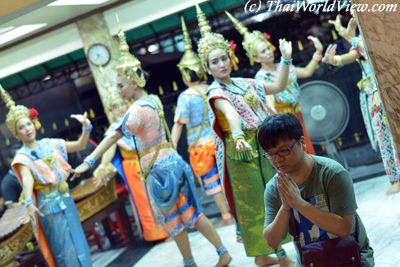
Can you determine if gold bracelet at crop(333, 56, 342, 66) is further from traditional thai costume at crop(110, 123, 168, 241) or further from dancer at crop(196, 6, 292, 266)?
traditional thai costume at crop(110, 123, 168, 241)

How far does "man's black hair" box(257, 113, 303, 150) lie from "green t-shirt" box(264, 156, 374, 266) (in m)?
0.15

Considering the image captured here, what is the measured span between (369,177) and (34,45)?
3.76 metres

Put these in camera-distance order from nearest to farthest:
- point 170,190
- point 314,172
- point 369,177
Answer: point 314,172 < point 170,190 < point 369,177

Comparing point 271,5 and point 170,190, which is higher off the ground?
point 271,5

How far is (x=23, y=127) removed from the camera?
4051 mm

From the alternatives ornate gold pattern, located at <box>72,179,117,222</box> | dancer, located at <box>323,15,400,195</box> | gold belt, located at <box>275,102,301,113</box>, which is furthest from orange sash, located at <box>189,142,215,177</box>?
dancer, located at <box>323,15,400,195</box>

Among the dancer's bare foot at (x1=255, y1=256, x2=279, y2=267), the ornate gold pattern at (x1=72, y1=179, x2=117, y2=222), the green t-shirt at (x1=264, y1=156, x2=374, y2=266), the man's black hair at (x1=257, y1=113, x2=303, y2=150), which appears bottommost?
the dancer's bare foot at (x1=255, y1=256, x2=279, y2=267)

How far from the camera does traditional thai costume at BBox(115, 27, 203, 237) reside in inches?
147

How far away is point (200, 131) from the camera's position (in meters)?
5.00

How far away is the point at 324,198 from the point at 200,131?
10.3 ft

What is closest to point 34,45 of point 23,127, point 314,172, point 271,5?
point 23,127

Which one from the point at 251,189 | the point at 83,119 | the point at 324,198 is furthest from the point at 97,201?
the point at 324,198

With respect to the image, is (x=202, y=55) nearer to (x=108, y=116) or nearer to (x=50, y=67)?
(x=108, y=116)

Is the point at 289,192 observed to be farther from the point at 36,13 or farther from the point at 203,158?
the point at 203,158
